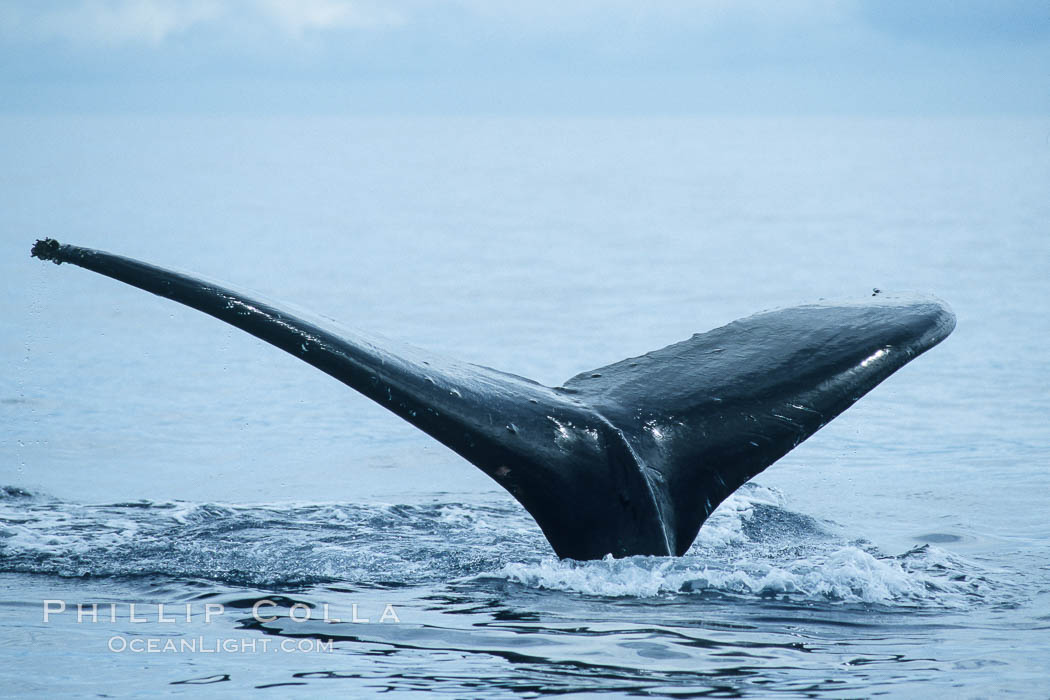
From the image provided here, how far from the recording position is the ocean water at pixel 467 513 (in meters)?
5.74

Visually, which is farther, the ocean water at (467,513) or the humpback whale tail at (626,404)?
the ocean water at (467,513)

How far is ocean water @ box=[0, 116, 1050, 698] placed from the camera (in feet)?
18.8

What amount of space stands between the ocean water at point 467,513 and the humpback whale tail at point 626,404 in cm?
37

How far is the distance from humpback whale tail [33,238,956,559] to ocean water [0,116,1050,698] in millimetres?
372

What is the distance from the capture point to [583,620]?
6191 mm

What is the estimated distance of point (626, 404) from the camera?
20.2ft

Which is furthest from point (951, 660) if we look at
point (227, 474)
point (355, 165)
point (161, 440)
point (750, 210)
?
point (355, 165)

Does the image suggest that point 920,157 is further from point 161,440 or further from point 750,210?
point 161,440

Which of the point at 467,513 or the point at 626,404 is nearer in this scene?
the point at 626,404

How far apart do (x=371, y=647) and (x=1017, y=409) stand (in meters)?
8.69

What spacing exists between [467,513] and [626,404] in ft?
8.36

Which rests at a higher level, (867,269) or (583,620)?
(867,269)

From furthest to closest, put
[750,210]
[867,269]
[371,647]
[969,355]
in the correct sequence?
1. [750,210]
2. [867,269]
3. [969,355]
4. [371,647]

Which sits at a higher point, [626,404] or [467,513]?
[626,404]
